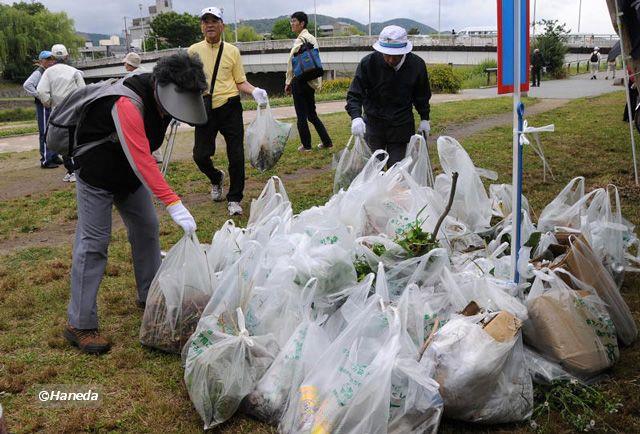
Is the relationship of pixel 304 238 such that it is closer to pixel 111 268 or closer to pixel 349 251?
pixel 349 251

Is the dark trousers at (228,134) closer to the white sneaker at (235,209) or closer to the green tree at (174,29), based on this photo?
the white sneaker at (235,209)

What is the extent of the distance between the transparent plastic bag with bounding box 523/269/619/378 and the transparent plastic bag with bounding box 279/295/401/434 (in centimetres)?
69

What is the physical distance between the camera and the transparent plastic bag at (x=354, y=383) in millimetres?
1998

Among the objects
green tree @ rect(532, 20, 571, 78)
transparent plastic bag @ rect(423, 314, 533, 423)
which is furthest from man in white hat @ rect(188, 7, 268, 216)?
green tree @ rect(532, 20, 571, 78)

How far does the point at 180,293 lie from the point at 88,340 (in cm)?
58

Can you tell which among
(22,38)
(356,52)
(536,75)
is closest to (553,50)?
(536,75)

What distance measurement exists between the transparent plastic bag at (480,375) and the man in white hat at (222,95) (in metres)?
3.14

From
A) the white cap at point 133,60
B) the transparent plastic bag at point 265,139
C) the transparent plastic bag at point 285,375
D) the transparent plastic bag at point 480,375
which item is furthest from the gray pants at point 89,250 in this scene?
the white cap at point 133,60

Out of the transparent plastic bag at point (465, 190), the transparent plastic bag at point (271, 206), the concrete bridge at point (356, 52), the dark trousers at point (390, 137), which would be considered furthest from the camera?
the concrete bridge at point (356, 52)

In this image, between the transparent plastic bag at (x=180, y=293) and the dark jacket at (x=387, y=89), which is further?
the dark jacket at (x=387, y=89)

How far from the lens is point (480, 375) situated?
215 cm

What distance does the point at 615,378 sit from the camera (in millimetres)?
2496

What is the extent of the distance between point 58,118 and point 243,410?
1651 mm

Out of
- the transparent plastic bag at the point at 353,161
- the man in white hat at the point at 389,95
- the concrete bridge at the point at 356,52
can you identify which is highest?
the concrete bridge at the point at 356,52
